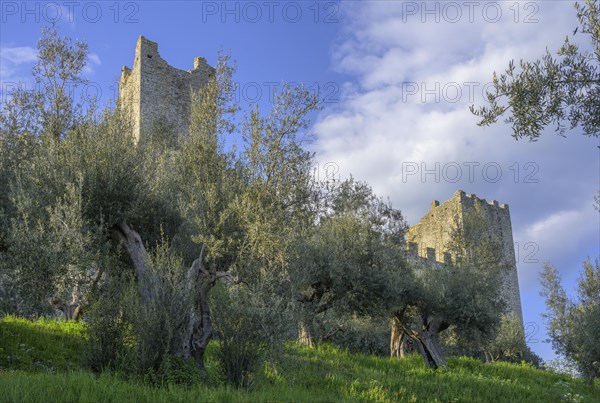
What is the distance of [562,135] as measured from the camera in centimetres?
1094

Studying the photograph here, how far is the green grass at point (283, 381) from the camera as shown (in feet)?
28.2

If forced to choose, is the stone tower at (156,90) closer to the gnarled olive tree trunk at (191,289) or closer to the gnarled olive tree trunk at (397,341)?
the gnarled olive tree trunk at (397,341)

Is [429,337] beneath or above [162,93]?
beneath

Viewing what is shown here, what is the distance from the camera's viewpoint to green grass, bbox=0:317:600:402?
338 inches

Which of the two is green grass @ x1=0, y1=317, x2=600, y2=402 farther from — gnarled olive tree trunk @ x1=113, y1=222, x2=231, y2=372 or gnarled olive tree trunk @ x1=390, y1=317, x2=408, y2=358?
gnarled olive tree trunk @ x1=390, y1=317, x2=408, y2=358

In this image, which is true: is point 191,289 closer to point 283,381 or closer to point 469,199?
point 283,381

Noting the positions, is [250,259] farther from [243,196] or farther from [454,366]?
[454,366]

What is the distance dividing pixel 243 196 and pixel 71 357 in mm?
5738

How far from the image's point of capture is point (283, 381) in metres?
11.7

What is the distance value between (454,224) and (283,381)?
3197cm

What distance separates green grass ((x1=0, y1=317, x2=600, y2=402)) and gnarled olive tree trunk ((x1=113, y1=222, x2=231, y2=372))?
1334 mm

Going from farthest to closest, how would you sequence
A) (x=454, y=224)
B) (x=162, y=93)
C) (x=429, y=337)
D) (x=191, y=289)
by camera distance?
(x=454, y=224) < (x=162, y=93) < (x=429, y=337) < (x=191, y=289)

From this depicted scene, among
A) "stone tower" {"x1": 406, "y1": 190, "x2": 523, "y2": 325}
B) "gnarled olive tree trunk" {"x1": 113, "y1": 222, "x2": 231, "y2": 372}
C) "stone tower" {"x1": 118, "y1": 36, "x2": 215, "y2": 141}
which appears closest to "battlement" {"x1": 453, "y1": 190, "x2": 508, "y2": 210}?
"stone tower" {"x1": 406, "y1": 190, "x2": 523, "y2": 325}

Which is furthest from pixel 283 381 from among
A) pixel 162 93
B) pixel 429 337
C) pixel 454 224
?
pixel 454 224
